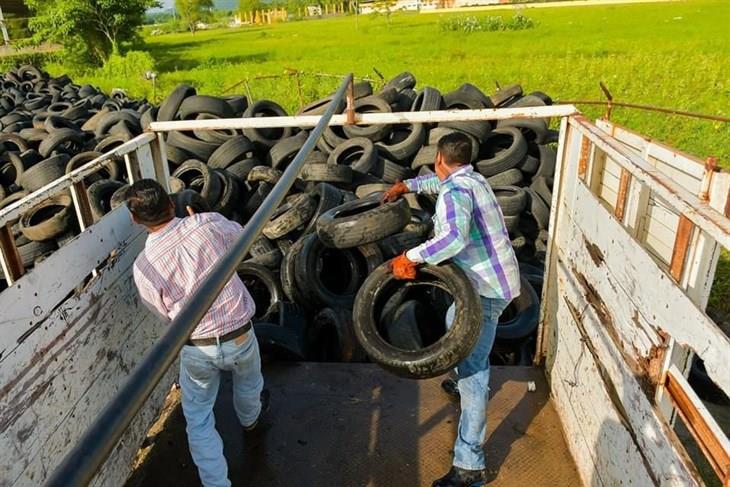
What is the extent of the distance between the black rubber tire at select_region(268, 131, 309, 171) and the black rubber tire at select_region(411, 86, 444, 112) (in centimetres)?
178

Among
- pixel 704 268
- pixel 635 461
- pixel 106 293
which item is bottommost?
pixel 635 461

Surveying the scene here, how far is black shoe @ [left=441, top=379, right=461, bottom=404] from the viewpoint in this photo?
12.8 feet

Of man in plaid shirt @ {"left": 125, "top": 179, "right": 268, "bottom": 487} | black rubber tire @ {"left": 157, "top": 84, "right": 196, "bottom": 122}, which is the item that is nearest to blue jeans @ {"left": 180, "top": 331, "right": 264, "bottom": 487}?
man in plaid shirt @ {"left": 125, "top": 179, "right": 268, "bottom": 487}

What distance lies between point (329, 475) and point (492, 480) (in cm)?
98

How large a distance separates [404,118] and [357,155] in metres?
3.99

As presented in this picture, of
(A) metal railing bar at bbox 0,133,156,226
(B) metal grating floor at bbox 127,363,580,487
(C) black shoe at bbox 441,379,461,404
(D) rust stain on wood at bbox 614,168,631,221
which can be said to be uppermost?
(A) metal railing bar at bbox 0,133,156,226

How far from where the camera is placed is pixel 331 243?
4.44 m

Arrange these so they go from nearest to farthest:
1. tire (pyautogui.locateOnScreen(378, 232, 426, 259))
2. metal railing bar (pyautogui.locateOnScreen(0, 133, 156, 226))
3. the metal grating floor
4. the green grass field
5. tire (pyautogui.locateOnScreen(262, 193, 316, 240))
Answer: metal railing bar (pyautogui.locateOnScreen(0, 133, 156, 226)) < the metal grating floor < tire (pyautogui.locateOnScreen(378, 232, 426, 259)) < tire (pyautogui.locateOnScreen(262, 193, 316, 240)) < the green grass field

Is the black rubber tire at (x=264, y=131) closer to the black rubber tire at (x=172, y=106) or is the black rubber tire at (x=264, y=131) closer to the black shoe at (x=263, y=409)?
the black rubber tire at (x=172, y=106)

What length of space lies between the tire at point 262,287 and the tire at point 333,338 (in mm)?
427

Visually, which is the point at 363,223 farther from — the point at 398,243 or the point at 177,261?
the point at 177,261

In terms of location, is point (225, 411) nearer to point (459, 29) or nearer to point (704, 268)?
point (704, 268)

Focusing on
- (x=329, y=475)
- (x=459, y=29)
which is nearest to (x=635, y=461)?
(x=329, y=475)

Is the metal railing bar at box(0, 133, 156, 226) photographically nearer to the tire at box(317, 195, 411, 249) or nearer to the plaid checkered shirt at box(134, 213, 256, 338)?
the plaid checkered shirt at box(134, 213, 256, 338)
